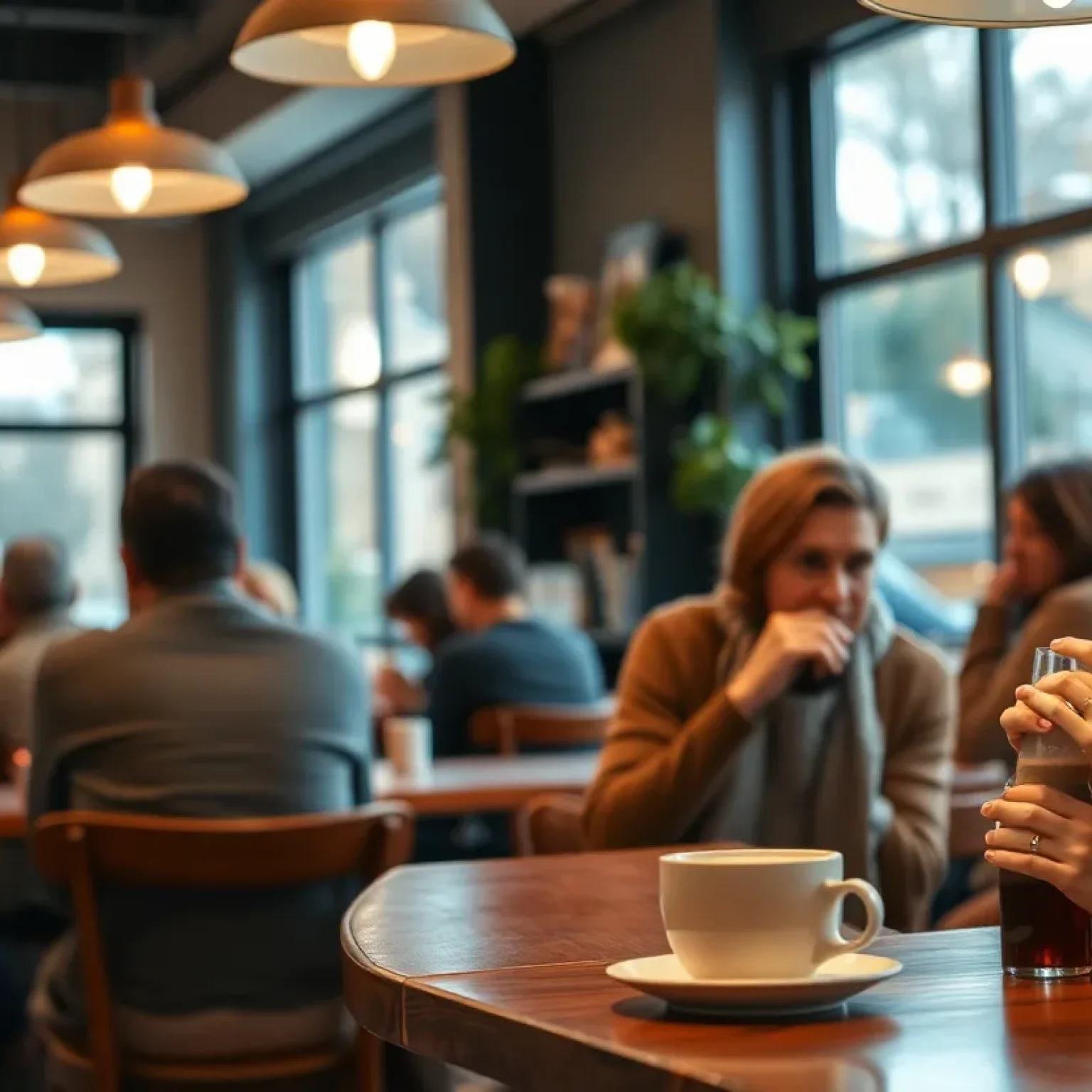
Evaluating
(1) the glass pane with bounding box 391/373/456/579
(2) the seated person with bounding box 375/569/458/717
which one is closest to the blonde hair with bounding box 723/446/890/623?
(2) the seated person with bounding box 375/569/458/717

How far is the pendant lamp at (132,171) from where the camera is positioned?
3521 millimetres

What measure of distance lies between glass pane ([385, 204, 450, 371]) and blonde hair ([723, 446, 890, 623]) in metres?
5.93

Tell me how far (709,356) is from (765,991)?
16.5 ft

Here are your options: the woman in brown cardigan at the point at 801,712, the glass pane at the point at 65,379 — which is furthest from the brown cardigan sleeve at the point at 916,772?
the glass pane at the point at 65,379

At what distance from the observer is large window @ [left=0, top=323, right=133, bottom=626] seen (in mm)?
10562

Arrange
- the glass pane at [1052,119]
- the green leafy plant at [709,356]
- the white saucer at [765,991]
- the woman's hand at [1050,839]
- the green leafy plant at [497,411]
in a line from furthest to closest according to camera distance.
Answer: the green leafy plant at [497,411]
the green leafy plant at [709,356]
the glass pane at [1052,119]
the woman's hand at [1050,839]
the white saucer at [765,991]

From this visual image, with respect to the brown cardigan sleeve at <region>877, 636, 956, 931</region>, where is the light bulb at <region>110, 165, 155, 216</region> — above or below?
above

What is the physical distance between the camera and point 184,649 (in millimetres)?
2793

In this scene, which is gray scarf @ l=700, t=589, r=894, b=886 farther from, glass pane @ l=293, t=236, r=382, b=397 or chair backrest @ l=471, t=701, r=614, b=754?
glass pane @ l=293, t=236, r=382, b=397

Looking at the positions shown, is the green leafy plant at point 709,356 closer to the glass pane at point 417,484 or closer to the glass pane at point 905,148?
the glass pane at point 905,148

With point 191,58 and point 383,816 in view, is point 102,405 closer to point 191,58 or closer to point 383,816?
point 191,58

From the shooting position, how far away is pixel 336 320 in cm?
1003

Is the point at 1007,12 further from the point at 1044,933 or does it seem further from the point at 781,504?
the point at 781,504

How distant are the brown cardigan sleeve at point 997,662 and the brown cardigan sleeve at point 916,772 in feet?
2.18
